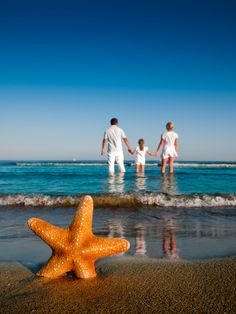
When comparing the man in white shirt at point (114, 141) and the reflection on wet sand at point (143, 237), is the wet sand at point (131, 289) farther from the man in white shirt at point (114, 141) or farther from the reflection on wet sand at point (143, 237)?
the man in white shirt at point (114, 141)

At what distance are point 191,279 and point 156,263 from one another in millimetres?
505

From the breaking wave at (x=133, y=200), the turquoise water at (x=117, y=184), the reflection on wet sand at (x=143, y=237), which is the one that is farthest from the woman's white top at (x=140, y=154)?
the reflection on wet sand at (x=143, y=237)

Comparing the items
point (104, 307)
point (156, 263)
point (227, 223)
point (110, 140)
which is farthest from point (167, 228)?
point (110, 140)

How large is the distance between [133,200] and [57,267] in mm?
4654

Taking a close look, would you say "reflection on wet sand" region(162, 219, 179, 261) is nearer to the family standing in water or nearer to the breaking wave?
the breaking wave

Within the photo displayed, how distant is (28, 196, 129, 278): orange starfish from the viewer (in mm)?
2496

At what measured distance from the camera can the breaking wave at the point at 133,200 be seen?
6.89 meters

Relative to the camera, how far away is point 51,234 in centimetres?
254

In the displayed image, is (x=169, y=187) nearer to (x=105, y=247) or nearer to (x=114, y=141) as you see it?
(x=114, y=141)

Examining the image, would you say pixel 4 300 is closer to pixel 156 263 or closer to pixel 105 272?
pixel 105 272

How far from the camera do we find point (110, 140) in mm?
11242

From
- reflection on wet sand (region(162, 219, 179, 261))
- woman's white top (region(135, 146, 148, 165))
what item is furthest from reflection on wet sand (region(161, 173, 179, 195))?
woman's white top (region(135, 146, 148, 165))

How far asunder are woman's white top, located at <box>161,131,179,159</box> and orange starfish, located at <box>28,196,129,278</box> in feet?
33.1

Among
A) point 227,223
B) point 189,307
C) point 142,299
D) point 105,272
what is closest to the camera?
point 189,307
